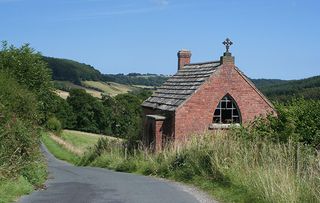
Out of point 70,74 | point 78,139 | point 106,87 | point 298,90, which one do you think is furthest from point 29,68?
point 70,74

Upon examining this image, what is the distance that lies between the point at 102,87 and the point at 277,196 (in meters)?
143

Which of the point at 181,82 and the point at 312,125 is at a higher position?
the point at 181,82

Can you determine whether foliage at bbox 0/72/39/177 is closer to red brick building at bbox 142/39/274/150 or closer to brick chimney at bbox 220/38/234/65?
red brick building at bbox 142/39/274/150

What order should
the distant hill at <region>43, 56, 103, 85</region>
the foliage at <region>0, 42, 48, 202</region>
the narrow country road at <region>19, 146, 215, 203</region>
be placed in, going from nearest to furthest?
the narrow country road at <region>19, 146, 215, 203</region>, the foliage at <region>0, 42, 48, 202</region>, the distant hill at <region>43, 56, 103, 85</region>

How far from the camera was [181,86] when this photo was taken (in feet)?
97.7

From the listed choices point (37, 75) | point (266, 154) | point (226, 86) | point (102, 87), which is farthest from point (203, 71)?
point (102, 87)

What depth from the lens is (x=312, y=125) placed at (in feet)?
67.1

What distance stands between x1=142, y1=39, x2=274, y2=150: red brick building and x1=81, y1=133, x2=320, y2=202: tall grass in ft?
18.4

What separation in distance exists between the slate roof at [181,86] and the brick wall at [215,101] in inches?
16.5

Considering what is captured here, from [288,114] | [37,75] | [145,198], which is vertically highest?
[37,75]

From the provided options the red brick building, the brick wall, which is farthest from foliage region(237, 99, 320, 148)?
the brick wall

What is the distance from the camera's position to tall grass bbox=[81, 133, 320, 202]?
1078 cm

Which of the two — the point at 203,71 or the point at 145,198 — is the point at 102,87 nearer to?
the point at 203,71

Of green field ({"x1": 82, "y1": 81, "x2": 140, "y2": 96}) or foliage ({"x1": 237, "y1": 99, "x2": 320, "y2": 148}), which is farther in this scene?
green field ({"x1": 82, "y1": 81, "x2": 140, "y2": 96})
